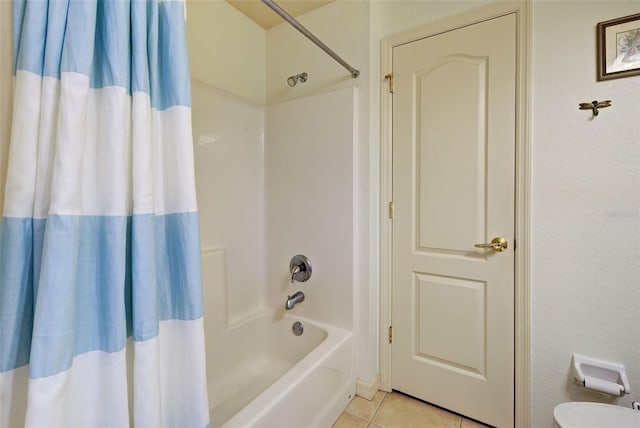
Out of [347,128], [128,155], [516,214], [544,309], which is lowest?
[544,309]

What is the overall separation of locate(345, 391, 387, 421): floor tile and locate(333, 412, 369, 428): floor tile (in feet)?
0.09

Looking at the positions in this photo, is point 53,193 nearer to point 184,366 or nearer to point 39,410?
point 39,410

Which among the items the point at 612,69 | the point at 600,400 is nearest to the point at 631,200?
the point at 612,69

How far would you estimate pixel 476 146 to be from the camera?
1431 mm

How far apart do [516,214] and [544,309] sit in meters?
0.47

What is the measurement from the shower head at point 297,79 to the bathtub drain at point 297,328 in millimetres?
1600

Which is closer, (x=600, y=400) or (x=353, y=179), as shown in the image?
(x=600, y=400)

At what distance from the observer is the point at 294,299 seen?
1.76 m

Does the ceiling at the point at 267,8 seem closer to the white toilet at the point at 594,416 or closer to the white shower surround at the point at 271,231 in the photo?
the white shower surround at the point at 271,231

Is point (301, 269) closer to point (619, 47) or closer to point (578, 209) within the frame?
point (578, 209)

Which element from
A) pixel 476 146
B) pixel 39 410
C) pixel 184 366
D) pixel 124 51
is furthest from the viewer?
pixel 476 146

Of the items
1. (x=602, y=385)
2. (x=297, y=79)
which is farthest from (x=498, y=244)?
(x=297, y=79)

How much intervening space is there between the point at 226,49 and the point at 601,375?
8.77ft

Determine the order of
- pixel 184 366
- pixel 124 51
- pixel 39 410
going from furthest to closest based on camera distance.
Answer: pixel 184 366 < pixel 124 51 < pixel 39 410
